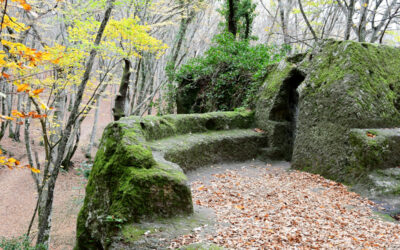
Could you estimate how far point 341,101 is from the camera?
6797 millimetres

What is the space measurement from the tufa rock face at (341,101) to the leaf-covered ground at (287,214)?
0.52 metres

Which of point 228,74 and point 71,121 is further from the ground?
point 228,74

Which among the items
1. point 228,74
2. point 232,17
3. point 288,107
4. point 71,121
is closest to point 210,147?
point 288,107

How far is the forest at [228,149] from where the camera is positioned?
12.6 feet

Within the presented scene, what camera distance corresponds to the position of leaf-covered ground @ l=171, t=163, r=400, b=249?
3508 mm

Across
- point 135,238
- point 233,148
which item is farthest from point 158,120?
point 135,238

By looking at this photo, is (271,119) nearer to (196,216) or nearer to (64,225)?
(196,216)

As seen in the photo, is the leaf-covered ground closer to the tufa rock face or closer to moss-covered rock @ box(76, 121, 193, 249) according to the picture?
the tufa rock face

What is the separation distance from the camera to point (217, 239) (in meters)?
3.39

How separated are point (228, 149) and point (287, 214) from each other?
12.2 ft

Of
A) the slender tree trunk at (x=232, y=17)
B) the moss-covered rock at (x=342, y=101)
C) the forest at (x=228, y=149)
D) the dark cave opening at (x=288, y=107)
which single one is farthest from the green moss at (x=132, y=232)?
the slender tree trunk at (x=232, y=17)

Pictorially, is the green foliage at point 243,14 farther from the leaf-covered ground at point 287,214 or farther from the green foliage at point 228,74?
the leaf-covered ground at point 287,214

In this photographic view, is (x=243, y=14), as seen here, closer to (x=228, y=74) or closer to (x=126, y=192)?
(x=228, y=74)

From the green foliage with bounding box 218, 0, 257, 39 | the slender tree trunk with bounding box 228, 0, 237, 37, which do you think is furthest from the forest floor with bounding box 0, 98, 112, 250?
the green foliage with bounding box 218, 0, 257, 39
